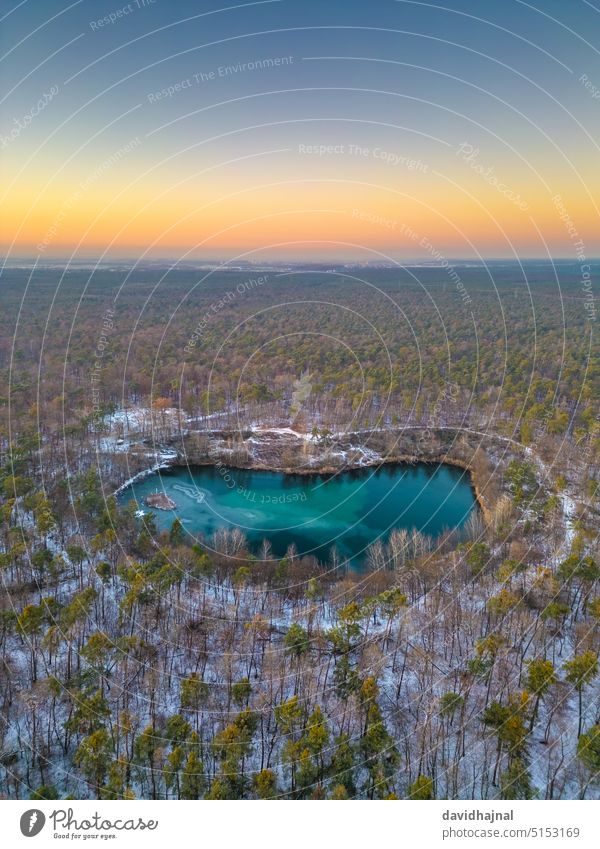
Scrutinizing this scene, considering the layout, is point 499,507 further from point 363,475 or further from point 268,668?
point 268,668

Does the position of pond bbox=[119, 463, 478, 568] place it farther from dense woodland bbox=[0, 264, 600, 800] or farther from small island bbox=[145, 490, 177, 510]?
dense woodland bbox=[0, 264, 600, 800]

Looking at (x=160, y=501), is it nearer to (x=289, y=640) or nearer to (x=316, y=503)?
(x=316, y=503)

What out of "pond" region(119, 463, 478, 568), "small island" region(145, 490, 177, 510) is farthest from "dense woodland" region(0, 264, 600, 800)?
"small island" region(145, 490, 177, 510)

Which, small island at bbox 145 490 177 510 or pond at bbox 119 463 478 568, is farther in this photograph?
small island at bbox 145 490 177 510

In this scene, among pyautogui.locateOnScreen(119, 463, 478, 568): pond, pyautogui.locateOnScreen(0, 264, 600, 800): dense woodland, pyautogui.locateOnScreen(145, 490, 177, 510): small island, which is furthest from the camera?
pyautogui.locateOnScreen(145, 490, 177, 510): small island

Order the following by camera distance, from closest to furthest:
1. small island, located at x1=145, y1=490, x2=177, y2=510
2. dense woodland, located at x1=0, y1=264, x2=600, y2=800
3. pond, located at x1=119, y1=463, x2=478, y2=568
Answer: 1. dense woodland, located at x1=0, y1=264, x2=600, y2=800
2. pond, located at x1=119, y1=463, x2=478, y2=568
3. small island, located at x1=145, y1=490, x2=177, y2=510

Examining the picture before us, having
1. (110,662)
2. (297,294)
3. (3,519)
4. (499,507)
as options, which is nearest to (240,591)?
(110,662)
